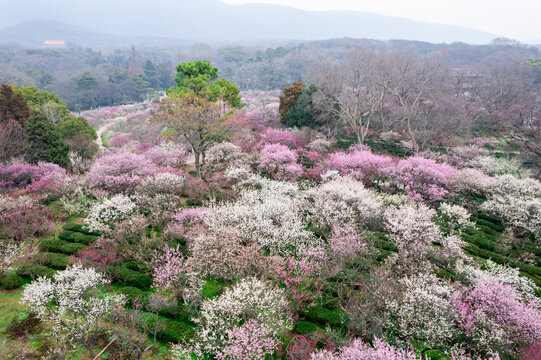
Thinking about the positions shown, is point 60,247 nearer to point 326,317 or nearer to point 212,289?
point 212,289

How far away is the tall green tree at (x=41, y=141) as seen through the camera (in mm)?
23000

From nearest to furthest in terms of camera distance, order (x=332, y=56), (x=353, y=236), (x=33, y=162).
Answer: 1. (x=353, y=236)
2. (x=33, y=162)
3. (x=332, y=56)

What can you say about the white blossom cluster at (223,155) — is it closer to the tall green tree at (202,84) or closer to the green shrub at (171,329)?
the tall green tree at (202,84)

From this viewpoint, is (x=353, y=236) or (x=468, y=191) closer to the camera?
(x=353, y=236)

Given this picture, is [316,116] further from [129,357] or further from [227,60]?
[227,60]

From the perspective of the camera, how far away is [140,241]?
44.1ft

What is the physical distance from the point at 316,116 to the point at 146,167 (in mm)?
23506

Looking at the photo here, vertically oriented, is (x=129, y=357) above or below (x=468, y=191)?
below

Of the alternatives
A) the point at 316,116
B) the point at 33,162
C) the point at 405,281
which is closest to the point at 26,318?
the point at 405,281

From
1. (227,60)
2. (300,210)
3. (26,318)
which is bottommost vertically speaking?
(26,318)

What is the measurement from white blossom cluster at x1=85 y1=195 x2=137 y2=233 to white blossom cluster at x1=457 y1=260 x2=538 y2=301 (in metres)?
16.7

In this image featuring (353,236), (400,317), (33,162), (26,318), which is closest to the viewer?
(400,317)

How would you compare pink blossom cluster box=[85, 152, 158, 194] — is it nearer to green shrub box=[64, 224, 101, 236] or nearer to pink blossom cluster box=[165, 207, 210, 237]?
green shrub box=[64, 224, 101, 236]

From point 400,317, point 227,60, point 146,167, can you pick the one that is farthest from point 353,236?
point 227,60
